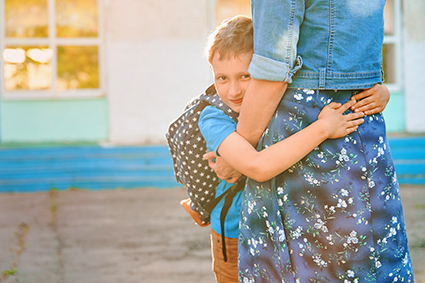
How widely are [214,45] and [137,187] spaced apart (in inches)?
198

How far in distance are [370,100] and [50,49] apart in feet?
20.7

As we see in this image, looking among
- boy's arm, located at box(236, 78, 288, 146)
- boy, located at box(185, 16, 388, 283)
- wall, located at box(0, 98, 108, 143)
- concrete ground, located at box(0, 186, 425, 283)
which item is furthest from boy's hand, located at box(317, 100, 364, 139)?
wall, located at box(0, 98, 108, 143)

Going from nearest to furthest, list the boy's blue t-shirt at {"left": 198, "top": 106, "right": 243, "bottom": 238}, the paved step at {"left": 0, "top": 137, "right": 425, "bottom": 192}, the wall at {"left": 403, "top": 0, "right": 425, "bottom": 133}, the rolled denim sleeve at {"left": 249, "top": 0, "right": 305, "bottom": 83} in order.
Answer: the rolled denim sleeve at {"left": 249, "top": 0, "right": 305, "bottom": 83}
the boy's blue t-shirt at {"left": 198, "top": 106, "right": 243, "bottom": 238}
the paved step at {"left": 0, "top": 137, "right": 425, "bottom": 192}
the wall at {"left": 403, "top": 0, "right": 425, "bottom": 133}

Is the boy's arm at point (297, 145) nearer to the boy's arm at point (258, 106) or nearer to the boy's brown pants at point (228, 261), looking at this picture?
the boy's arm at point (258, 106)

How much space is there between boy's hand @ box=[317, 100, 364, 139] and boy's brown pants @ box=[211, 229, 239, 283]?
684 mm

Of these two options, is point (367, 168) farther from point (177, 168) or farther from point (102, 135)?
point (102, 135)

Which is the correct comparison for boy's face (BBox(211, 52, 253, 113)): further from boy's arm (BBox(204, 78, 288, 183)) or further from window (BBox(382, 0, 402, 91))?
window (BBox(382, 0, 402, 91))

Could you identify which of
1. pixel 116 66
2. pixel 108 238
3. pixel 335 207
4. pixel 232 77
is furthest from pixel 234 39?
pixel 116 66

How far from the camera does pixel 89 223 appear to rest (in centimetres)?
469

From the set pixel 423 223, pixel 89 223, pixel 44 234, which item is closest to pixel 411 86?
pixel 423 223

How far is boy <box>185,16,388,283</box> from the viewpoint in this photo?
4.12ft

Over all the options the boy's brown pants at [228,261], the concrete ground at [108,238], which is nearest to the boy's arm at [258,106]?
the boy's brown pants at [228,261]

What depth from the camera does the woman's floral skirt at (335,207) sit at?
48.8 inches

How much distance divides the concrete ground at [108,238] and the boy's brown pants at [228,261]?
61.6 inches
